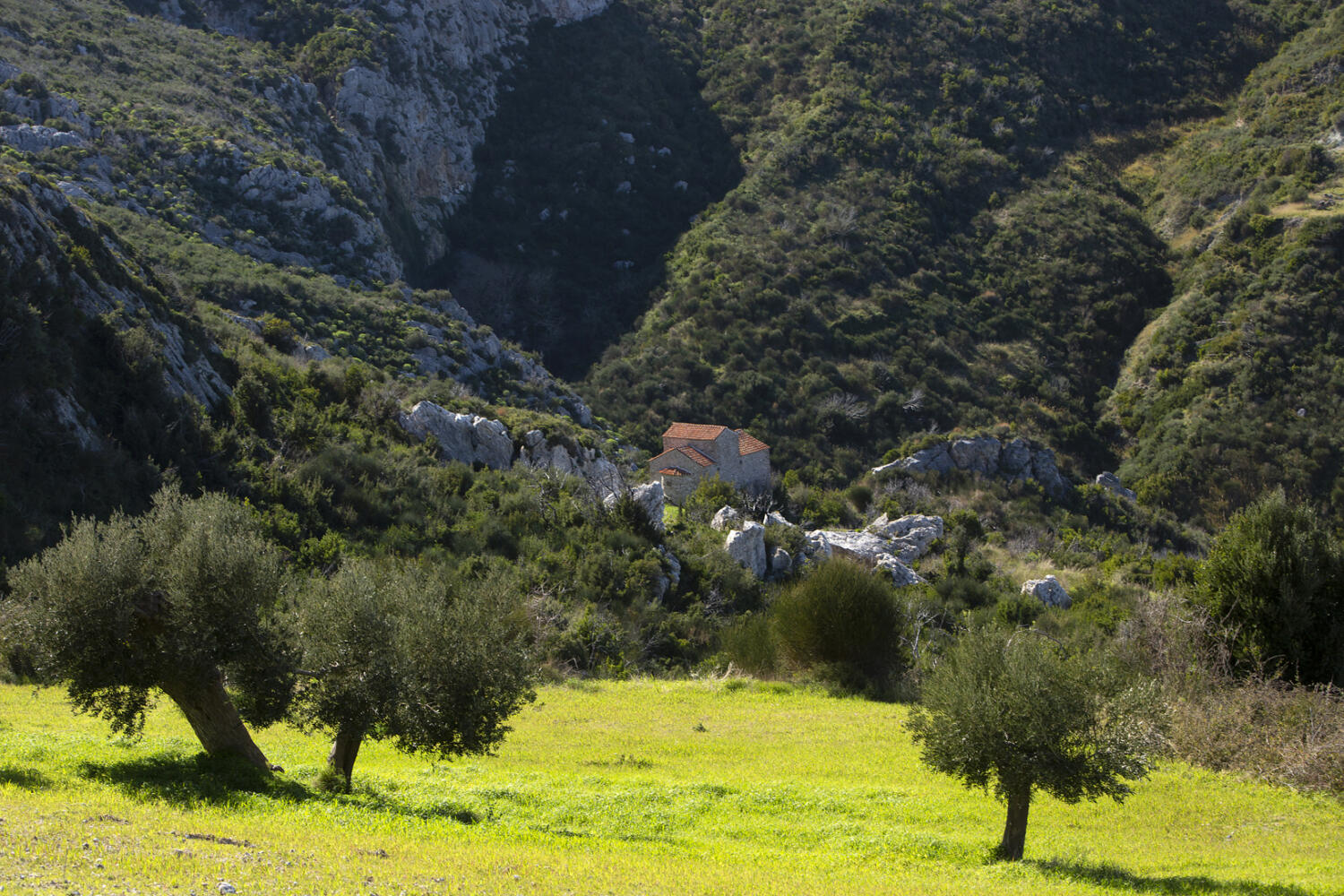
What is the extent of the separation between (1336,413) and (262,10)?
226 ft

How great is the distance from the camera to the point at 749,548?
108ft

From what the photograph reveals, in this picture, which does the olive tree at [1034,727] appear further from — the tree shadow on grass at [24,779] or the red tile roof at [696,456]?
the red tile roof at [696,456]

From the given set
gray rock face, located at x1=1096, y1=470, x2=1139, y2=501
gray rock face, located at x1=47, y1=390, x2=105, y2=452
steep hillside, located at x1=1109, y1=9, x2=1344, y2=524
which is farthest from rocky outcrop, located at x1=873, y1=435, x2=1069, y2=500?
gray rock face, located at x1=47, y1=390, x2=105, y2=452

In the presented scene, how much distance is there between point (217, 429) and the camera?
27.6 metres

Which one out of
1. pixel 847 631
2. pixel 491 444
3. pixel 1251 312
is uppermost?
pixel 1251 312

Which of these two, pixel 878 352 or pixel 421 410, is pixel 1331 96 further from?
pixel 421 410

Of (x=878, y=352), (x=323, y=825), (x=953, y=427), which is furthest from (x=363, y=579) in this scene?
(x=878, y=352)

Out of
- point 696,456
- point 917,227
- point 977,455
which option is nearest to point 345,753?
point 696,456

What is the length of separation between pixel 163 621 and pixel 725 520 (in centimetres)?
2713

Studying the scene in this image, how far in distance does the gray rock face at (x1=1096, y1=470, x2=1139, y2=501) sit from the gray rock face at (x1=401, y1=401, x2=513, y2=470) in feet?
104

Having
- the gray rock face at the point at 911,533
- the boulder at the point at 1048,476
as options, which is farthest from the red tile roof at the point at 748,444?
the boulder at the point at 1048,476

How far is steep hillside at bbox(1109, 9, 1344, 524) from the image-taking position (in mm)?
49094

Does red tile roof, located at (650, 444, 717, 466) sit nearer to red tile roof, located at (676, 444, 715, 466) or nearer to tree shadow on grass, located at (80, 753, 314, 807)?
red tile roof, located at (676, 444, 715, 466)

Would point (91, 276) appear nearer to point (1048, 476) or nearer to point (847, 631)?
point (847, 631)
